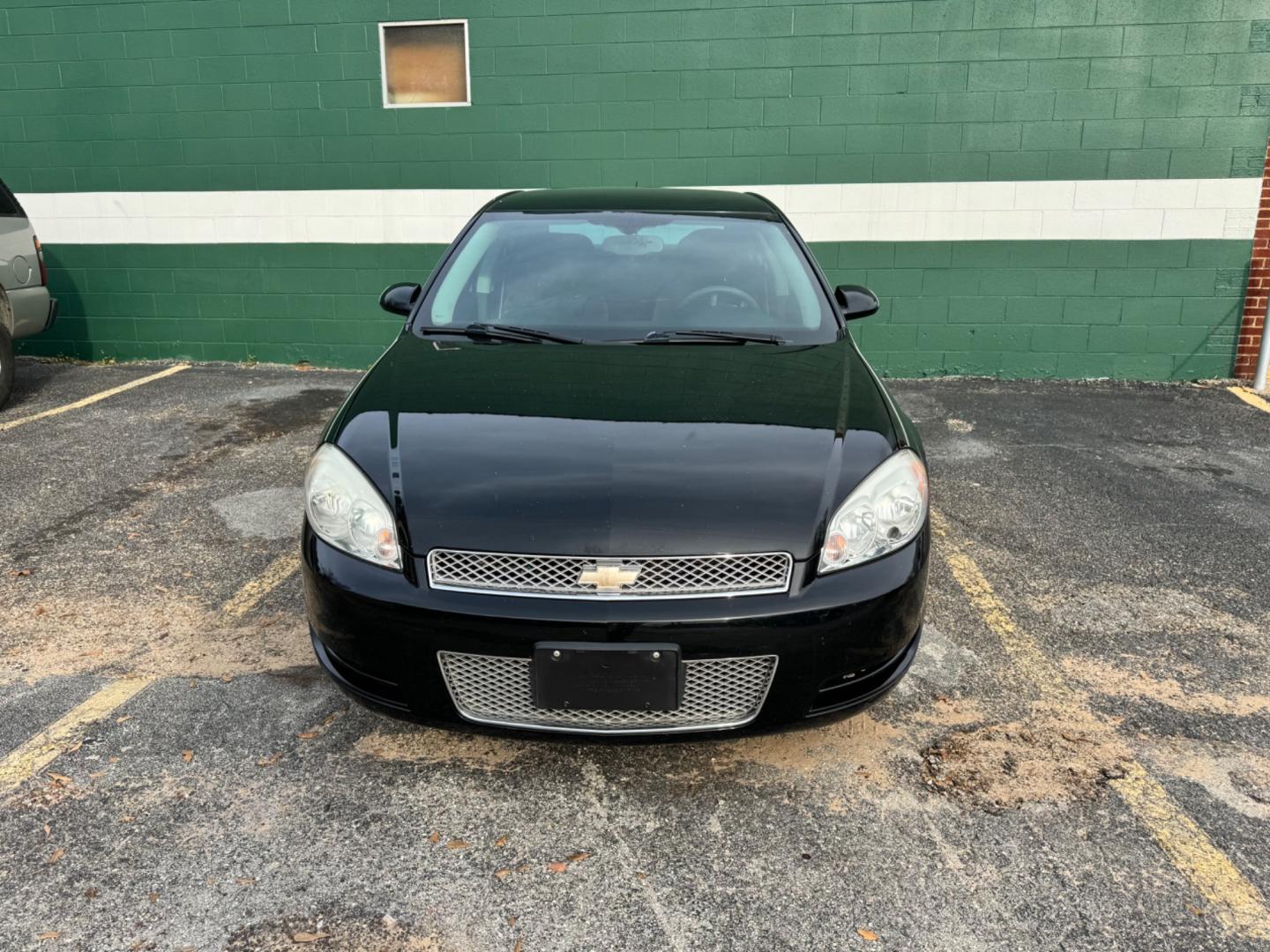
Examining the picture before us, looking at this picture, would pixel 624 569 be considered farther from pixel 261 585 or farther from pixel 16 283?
pixel 16 283

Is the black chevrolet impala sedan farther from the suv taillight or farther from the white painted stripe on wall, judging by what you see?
the suv taillight

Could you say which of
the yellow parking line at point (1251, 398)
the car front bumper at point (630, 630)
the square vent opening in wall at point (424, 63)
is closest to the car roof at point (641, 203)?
the car front bumper at point (630, 630)

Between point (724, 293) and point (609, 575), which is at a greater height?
point (724, 293)

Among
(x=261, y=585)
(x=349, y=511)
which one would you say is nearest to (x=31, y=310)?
(x=261, y=585)

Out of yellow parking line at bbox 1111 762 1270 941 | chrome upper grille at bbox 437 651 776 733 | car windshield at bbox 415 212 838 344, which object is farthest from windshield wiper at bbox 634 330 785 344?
yellow parking line at bbox 1111 762 1270 941

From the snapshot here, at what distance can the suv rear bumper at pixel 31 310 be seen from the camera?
6855mm

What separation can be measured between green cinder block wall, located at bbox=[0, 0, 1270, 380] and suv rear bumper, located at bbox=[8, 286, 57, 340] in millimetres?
1419

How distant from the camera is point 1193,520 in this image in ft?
15.5

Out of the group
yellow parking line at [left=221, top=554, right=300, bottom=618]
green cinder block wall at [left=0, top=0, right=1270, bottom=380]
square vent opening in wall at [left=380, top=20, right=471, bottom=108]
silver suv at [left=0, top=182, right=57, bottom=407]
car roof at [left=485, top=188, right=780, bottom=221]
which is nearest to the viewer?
yellow parking line at [left=221, top=554, right=300, bottom=618]

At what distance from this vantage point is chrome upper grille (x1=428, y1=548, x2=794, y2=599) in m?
2.29

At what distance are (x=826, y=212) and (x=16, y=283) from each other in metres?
5.95

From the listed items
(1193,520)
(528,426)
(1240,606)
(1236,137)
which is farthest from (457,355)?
(1236,137)

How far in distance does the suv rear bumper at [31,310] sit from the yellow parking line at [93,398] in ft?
1.88

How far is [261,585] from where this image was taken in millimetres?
3969
